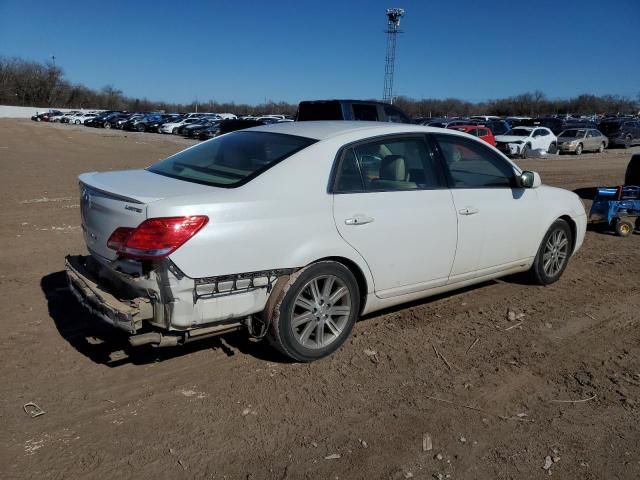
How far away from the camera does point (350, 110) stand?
13.4 metres

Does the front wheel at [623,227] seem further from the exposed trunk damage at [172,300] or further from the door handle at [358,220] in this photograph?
the exposed trunk damage at [172,300]

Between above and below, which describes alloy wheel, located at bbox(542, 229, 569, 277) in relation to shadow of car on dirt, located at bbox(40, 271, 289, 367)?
above

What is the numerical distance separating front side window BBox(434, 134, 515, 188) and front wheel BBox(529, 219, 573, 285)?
2.82ft

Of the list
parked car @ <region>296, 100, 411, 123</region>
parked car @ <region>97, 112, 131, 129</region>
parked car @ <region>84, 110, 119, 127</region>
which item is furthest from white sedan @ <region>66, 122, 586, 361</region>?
parked car @ <region>84, 110, 119, 127</region>

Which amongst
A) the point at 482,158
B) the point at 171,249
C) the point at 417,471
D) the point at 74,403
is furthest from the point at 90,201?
the point at 482,158

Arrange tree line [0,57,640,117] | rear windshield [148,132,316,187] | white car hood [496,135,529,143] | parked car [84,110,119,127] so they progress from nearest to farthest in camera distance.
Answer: rear windshield [148,132,316,187] → white car hood [496,135,529,143] → parked car [84,110,119,127] → tree line [0,57,640,117]

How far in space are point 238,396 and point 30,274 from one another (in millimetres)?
3280

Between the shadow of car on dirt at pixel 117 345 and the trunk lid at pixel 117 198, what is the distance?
70cm

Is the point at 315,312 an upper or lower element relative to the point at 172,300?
lower

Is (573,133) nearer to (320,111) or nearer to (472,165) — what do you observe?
(320,111)

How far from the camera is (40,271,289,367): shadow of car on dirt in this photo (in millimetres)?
3953

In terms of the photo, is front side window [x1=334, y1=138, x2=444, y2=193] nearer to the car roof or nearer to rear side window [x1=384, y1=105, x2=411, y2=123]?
the car roof

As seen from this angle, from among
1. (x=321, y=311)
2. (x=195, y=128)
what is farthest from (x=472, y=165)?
(x=195, y=128)

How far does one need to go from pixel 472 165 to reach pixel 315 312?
2037 millimetres
